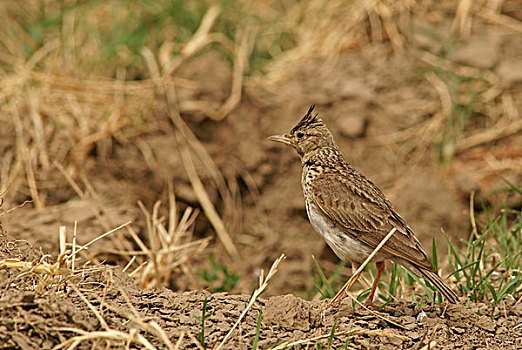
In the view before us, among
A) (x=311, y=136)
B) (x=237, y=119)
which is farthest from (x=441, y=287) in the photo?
(x=237, y=119)

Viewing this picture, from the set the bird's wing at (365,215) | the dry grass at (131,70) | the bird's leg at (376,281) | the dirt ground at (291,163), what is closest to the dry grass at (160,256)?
the dirt ground at (291,163)

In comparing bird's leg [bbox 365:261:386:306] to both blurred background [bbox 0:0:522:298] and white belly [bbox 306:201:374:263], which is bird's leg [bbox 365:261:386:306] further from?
blurred background [bbox 0:0:522:298]

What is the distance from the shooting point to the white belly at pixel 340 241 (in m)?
4.30

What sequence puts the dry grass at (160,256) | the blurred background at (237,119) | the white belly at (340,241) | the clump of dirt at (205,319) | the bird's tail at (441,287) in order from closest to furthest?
the clump of dirt at (205,319) < the bird's tail at (441,287) < the white belly at (340,241) < the dry grass at (160,256) < the blurred background at (237,119)


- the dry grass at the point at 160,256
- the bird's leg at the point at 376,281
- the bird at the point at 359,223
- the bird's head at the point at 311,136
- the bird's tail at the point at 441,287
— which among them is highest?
the bird's head at the point at 311,136

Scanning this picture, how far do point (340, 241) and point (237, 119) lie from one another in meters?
3.03

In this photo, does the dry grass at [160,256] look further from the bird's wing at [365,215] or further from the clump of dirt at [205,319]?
the bird's wing at [365,215]

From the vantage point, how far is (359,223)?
169 inches

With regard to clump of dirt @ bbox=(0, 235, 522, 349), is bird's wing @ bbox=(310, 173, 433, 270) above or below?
above

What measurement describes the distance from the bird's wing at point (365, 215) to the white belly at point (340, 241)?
35 millimetres

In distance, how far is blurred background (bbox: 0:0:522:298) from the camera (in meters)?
6.48

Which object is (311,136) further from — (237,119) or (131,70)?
(131,70)

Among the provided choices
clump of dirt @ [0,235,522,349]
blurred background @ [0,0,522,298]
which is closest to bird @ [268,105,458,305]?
clump of dirt @ [0,235,522,349]

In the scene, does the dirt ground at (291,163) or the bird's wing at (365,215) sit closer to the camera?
the bird's wing at (365,215)
